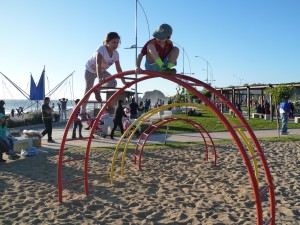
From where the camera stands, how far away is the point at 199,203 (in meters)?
4.89

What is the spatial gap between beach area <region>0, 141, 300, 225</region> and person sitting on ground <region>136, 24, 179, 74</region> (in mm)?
1983

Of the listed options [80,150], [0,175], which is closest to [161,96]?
[80,150]

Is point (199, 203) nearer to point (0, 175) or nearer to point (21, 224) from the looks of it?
point (21, 224)

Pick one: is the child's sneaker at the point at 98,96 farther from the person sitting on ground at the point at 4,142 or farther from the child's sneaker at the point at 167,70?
the person sitting on ground at the point at 4,142

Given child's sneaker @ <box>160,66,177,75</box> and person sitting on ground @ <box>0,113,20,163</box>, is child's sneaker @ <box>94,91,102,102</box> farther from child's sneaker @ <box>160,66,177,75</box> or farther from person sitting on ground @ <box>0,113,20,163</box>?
person sitting on ground @ <box>0,113,20,163</box>

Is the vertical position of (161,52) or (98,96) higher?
(161,52)

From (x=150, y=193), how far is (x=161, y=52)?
99.5 inches

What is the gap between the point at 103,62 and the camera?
4801mm

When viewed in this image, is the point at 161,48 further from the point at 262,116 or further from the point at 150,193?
the point at 262,116

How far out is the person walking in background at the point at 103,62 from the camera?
15.2 feet

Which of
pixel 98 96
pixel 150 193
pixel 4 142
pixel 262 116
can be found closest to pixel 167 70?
pixel 98 96

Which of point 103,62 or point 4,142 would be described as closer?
point 103,62

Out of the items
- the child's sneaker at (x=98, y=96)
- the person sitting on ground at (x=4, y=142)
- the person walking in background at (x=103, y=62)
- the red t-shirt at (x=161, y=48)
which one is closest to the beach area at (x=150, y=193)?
the person sitting on ground at (x=4, y=142)

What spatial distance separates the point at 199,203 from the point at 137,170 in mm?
2481
